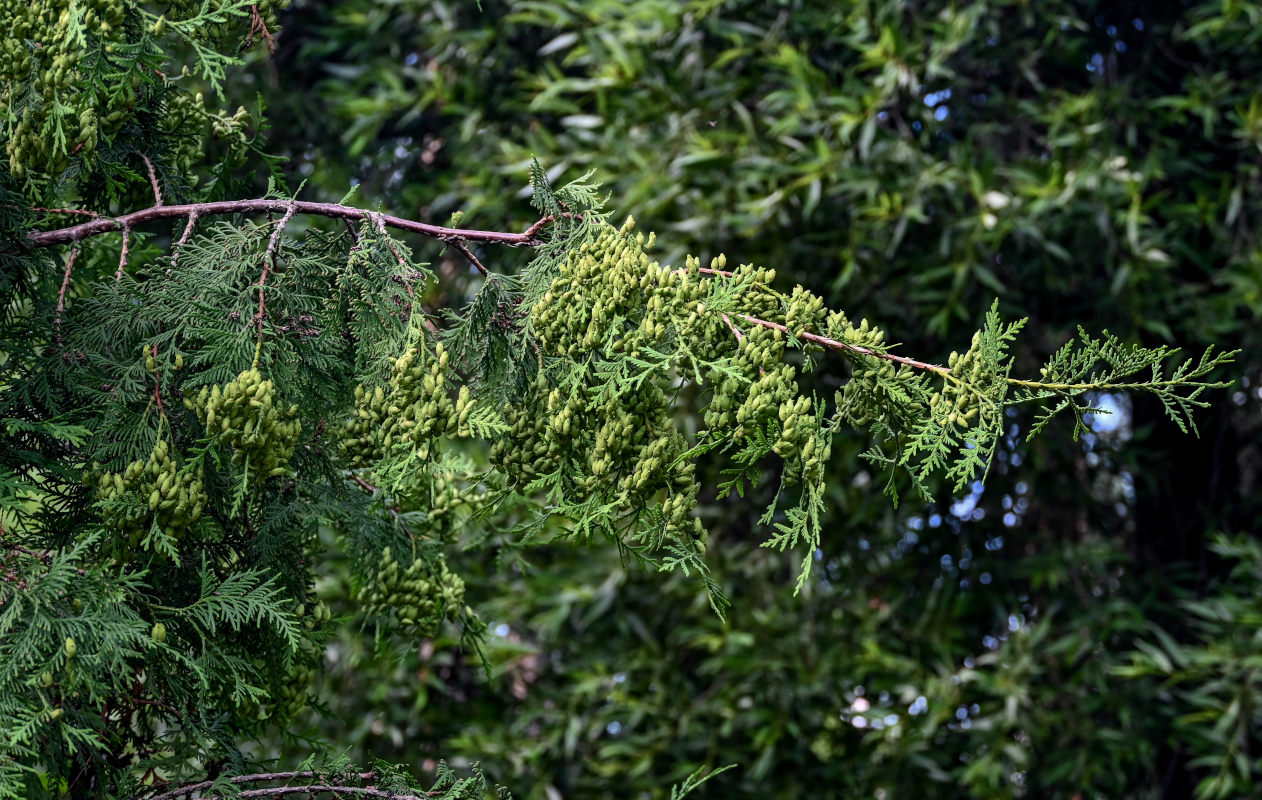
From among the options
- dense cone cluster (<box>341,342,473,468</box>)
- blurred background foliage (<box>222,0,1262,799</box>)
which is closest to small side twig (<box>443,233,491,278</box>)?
dense cone cluster (<box>341,342,473,468</box>)

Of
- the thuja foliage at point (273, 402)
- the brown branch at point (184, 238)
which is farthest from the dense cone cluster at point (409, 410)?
the brown branch at point (184, 238)

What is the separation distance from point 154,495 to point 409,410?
0.85 ft

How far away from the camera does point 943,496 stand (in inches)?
142

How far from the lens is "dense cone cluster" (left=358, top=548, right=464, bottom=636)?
169 cm

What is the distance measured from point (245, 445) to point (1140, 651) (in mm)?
2934

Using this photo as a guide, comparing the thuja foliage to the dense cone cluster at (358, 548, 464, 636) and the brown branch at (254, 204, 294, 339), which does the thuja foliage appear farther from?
Result: the dense cone cluster at (358, 548, 464, 636)

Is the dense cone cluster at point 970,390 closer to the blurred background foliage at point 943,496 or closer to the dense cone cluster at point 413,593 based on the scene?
the dense cone cluster at point 413,593

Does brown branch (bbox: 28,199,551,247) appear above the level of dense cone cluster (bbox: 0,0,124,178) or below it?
below

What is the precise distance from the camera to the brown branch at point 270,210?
1.37 metres

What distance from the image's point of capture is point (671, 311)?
127cm

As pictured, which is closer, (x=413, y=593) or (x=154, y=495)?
(x=154, y=495)

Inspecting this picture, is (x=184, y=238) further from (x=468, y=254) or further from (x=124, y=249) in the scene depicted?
(x=468, y=254)

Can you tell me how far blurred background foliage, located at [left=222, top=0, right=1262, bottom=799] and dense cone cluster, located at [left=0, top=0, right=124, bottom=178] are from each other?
2085 millimetres

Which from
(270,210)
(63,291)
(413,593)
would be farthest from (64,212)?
(413,593)
